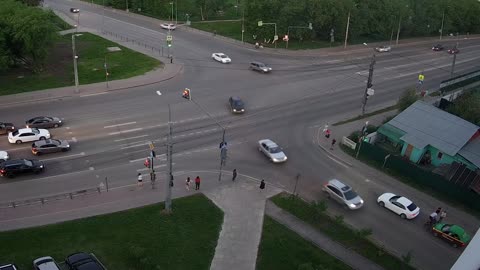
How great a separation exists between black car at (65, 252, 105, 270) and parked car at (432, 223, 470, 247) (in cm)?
2311

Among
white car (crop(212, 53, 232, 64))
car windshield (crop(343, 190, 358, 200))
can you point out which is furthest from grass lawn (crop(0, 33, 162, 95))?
car windshield (crop(343, 190, 358, 200))

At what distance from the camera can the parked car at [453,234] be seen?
33.0 metres

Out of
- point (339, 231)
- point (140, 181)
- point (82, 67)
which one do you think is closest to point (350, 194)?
point (339, 231)

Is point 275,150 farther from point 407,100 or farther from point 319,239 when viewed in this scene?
point 407,100

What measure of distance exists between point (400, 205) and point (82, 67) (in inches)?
1775

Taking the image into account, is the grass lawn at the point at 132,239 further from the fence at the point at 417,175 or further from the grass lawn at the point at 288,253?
the fence at the point at 417,175

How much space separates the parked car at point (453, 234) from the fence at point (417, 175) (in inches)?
194

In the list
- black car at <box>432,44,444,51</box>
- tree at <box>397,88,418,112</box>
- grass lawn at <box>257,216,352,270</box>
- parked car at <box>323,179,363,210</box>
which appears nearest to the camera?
grass lawn at <box>257,216,352,270</box>

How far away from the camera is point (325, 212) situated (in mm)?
35656

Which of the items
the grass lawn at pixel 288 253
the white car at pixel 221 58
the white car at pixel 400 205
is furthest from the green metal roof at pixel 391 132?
the white car at pixel 221 58

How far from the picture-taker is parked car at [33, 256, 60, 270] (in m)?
26.5

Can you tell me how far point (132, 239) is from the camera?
1208 inches

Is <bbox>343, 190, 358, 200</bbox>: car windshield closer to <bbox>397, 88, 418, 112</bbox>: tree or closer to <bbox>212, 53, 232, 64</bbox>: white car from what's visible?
<bbox>397, 88, 418, 112</bbox>: tree

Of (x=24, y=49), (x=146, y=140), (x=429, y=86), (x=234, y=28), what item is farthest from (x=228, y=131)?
(x=234, y=28)
